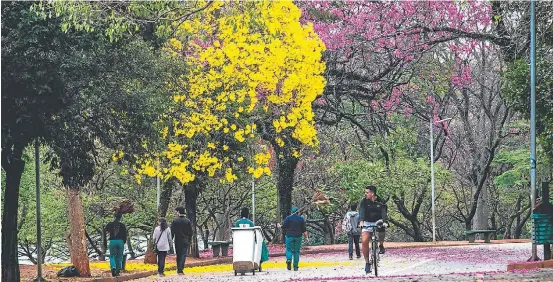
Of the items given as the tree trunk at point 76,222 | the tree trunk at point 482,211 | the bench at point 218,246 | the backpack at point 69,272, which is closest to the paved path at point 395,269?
the backpack at point 69,272

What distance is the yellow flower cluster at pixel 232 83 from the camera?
2889 cm

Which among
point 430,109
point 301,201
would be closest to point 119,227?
point 430,109

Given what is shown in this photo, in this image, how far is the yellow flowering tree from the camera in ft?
94.6

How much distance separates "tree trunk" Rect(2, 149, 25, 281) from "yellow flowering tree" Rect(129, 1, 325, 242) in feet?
15.3

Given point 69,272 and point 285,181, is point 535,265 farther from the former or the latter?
point 285,181

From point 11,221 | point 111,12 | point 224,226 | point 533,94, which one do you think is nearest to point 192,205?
point 11,221

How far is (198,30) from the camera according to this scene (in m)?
28.8

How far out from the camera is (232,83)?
30.5m

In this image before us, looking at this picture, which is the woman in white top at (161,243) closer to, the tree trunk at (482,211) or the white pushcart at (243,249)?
the white pushcart at (243,249)

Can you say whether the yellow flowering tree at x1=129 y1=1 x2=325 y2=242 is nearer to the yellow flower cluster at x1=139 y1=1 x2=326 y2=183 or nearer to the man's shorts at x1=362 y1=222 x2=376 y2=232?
the yellow flower cluster at x1=139 y1=1 x2=326 y2=183

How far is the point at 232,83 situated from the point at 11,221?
31.2 ft

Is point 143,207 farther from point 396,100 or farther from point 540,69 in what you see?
point 540,69

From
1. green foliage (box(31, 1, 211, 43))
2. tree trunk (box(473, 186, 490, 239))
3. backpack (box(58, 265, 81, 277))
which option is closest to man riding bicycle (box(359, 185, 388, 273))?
green foliage (box(31, 1, 211, 43))

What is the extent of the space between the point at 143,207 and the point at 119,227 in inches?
909
